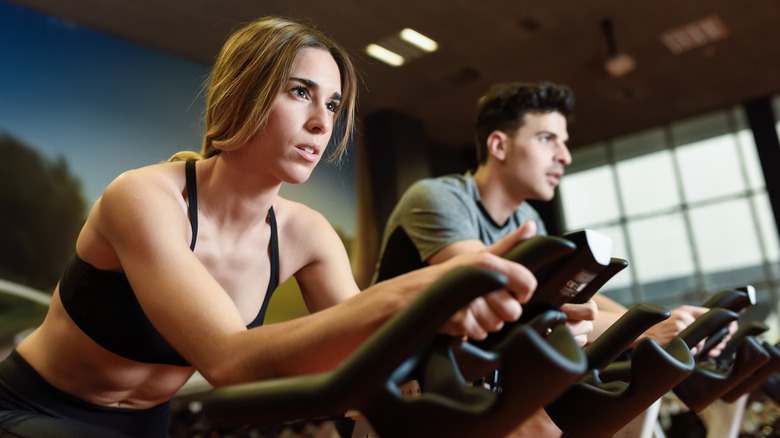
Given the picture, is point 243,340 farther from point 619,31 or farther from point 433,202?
point 619,31

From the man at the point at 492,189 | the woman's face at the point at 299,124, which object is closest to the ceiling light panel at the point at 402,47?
the man at the point at 492,189

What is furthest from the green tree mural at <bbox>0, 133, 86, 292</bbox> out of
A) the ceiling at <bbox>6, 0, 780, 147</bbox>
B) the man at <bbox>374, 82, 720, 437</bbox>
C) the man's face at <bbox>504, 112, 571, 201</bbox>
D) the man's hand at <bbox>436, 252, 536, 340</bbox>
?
the man's hand at <bbox>436, 252, 536, 340</bbox>

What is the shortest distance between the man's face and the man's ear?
0.01 metres

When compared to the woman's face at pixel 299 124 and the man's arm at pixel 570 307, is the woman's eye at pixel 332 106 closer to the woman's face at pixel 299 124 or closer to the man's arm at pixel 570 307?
the woman's face at pixel 299 124

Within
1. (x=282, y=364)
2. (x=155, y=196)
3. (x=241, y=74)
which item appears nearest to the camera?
(x=282, y=364)

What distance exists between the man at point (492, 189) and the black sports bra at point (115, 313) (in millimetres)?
938

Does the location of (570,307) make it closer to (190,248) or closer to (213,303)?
(213,303)

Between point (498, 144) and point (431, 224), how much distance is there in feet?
1.96

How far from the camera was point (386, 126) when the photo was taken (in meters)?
7.17

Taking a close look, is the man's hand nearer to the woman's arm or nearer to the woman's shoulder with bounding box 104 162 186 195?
the woman's arm

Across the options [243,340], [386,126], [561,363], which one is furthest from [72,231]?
[561,363]

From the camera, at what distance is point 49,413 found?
3.65 ft

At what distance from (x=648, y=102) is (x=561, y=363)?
25.5 ft

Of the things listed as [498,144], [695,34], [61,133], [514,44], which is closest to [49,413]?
[498,144]
